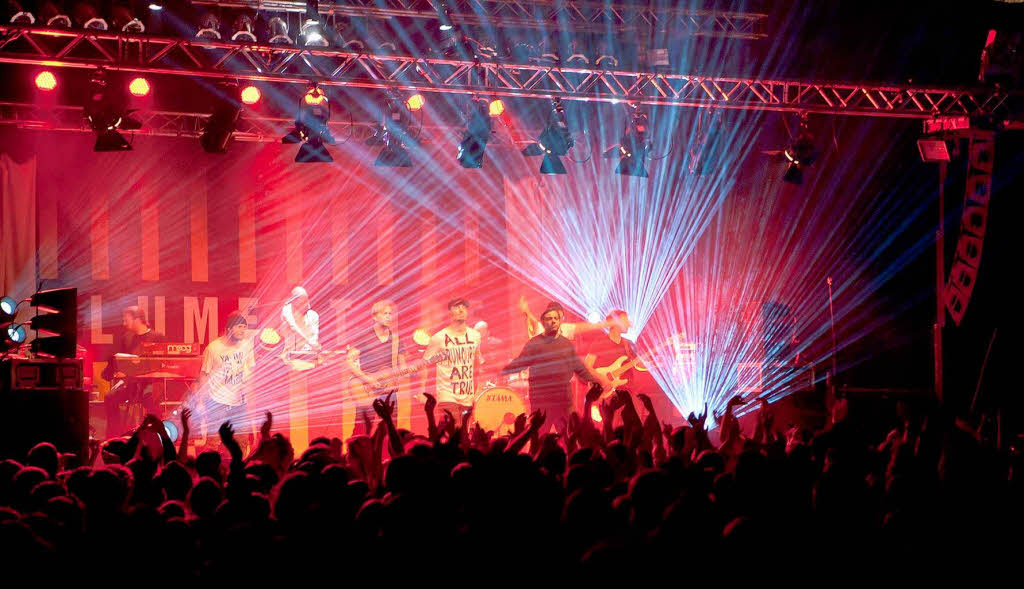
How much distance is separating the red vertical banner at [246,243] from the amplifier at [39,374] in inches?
232

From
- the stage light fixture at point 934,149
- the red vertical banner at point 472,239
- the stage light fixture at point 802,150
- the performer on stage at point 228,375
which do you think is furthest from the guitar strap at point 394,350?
the stage light fixture at point 934,149

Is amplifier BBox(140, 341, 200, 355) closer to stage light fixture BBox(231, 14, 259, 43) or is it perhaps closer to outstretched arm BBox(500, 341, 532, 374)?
A: stage light fixture BBox(231, 14, 259, 43)

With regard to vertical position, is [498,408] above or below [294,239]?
below

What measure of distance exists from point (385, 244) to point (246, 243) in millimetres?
1798

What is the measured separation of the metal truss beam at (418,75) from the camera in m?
8.16

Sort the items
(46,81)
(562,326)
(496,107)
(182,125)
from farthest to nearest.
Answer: (562,326), (182,125), (496,107), (46,81)

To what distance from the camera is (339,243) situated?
12492 millimetres

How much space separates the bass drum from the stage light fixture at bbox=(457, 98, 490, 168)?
2527 millimetres

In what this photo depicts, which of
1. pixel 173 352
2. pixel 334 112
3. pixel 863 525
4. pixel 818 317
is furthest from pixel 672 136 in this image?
pixel 863 525

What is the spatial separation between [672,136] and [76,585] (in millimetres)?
10593

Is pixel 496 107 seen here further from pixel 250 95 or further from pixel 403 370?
pixel 403 370

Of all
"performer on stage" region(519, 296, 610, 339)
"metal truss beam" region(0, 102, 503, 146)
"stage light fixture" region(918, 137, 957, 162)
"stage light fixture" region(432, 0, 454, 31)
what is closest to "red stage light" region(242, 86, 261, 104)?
"metal truss beam" region(0, 102, 503, 146)

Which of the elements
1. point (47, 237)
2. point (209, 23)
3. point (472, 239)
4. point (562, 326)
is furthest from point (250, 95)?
point (562, 326)

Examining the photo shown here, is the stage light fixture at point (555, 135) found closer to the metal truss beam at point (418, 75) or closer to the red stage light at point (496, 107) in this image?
the metal truss beam at point (418, 75)
